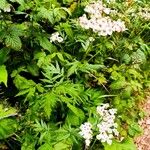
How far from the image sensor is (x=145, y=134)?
4574 millimetres

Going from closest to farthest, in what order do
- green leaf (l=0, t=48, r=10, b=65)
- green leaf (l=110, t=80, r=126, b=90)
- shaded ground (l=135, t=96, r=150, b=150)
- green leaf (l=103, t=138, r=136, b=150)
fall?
green leaf (l=103, t=138, r=136, b=150)
green leaf (l=0, t=48, r=10, b=65)
green leaf (l=110, t=80, r=126, b=90)
shaded ground (l=135, t=96, r=150, b=150)

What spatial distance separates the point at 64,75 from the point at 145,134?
4.09 ft

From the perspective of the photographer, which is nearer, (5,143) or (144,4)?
(5,143)

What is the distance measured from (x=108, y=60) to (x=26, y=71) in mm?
1098

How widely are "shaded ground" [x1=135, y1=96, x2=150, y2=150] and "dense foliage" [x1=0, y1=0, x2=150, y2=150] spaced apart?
0.18 meters

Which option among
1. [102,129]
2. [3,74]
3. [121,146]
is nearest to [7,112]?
[3,74]

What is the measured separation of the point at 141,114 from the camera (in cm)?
451

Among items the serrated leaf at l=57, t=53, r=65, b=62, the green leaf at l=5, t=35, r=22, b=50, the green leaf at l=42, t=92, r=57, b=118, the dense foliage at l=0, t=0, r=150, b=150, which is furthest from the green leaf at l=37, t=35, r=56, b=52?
the green leaf at l=42, t=92, r=57, b=118

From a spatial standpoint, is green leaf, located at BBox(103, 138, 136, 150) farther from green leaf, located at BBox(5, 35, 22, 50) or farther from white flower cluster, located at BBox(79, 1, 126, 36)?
green leaf, located at BBox(5, 35, 22, 50)

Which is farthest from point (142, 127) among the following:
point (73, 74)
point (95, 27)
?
point (95, 27)

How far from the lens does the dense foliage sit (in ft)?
12.0

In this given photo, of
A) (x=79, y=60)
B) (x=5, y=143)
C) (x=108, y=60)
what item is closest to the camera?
(x=5, y=143)

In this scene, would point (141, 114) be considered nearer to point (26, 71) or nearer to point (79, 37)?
point (79, 37)

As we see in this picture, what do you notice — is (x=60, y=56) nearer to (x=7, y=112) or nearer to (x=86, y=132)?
(x=7, y=112)
